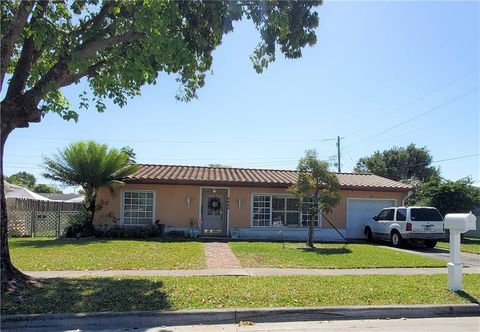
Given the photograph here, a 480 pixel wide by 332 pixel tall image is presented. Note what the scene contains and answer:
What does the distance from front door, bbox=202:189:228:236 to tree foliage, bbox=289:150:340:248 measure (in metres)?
5.03

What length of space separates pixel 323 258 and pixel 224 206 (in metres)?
8.55

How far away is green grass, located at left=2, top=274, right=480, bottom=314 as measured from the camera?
7332mm

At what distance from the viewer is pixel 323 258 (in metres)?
13.7

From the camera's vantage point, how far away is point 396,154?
167 ft

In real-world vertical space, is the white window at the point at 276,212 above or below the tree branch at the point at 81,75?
below

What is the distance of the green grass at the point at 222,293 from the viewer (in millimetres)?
7332

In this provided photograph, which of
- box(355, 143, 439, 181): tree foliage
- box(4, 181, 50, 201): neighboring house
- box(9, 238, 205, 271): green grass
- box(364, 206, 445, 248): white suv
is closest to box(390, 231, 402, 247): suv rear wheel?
box(364, 206, 445, 248): white suv

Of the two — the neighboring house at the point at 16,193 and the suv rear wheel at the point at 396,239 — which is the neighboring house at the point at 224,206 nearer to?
the suv rear wheel at the point at 396,239

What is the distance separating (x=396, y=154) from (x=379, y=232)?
33152 mm

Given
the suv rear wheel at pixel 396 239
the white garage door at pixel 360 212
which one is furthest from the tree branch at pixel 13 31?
the white garage door at pixel 360 212

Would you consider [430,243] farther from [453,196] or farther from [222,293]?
[222,293]

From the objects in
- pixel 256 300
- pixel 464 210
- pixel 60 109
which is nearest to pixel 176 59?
pixel 60 109

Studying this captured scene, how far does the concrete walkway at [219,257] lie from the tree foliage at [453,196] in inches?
558

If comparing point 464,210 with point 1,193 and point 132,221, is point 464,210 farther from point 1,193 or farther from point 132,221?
point 1,193
